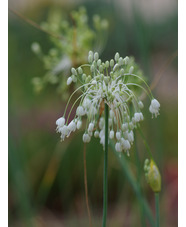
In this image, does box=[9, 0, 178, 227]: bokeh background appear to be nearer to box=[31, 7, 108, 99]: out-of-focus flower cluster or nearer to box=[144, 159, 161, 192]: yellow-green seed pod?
box=[31, 7, 108, 99]: out-of-focus flower cluster

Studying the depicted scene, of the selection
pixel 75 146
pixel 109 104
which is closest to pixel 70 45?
pixel 109 104

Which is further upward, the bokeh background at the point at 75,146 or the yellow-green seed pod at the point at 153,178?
the bokeh background at the point at 75,146

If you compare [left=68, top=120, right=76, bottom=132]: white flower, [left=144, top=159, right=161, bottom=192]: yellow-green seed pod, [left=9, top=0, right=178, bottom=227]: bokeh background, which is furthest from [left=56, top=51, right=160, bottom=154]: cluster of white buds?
[left=9, top=0, right=178, bottom=227]: bokeh background

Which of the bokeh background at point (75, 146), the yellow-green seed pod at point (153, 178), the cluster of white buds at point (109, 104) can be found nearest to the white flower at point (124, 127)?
the cluster of white buds at point (109, 104)

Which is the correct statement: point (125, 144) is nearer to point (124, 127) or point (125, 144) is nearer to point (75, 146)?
point (124, 127)

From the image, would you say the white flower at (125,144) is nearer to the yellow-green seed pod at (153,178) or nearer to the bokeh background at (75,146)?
the yellow-green seed pod at (153,178)

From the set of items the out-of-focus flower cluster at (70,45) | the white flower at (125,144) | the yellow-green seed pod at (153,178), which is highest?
the out-of-focus flower cluster at (70,45)
